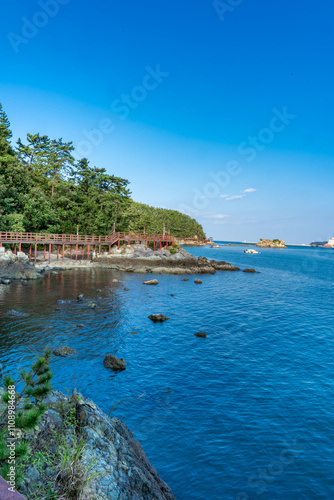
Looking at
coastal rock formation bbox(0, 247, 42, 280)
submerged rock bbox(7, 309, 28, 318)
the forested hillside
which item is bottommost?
submerged rock bbox(7, 309, 28, 318)

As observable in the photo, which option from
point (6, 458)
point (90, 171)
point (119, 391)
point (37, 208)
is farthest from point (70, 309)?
point (90, 171)

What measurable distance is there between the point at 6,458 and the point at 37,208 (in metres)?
51.8

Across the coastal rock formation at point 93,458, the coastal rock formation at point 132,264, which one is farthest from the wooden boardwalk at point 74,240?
the coastal rock formation at point 93,458

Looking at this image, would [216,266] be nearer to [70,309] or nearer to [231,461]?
[70,309]

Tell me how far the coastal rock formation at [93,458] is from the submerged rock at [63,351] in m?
8.65

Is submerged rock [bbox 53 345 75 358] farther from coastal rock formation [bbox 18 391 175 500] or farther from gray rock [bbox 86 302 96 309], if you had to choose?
gray rock [bbox 86 302 96 309]

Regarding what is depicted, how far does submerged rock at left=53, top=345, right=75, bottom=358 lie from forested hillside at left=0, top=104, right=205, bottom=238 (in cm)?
3557

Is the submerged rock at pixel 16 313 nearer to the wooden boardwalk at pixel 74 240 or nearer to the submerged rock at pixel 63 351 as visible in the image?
the submerged rock at pixel 63 351

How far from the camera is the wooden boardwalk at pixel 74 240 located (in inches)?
1718

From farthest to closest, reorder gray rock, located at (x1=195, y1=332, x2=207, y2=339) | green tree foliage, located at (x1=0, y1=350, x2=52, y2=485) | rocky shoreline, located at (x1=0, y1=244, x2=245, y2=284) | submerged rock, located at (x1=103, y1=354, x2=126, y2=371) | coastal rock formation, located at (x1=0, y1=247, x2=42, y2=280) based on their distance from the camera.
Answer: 1. rocky shoreline, located at (x1=0, y1=244, x2=245, y2=284)
2. coastal rock formation, located at (x1=0, y1=247, x2=42, y2=280)
3. gray rock, located at (x1=195, y1=332, x2=207, y2=339)
4. submerged rock, located at (x1=103, y1=354, x2=126, y2=371)
5. green tree foliage, located at (x1=0, y1=350, x2=52, y2=485)

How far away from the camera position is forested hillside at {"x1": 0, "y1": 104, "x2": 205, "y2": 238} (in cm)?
4625

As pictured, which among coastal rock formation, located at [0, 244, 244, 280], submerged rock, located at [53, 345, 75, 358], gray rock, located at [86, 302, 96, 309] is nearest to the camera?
submerged rock, located at [53, 345, 75, 358]

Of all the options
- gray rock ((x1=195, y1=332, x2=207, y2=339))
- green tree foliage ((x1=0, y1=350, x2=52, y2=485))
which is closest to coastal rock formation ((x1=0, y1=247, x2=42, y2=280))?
gray rock ((x1=195, y1=332, x2=207, y2=339))

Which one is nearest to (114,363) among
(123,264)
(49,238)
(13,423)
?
(13,423)
